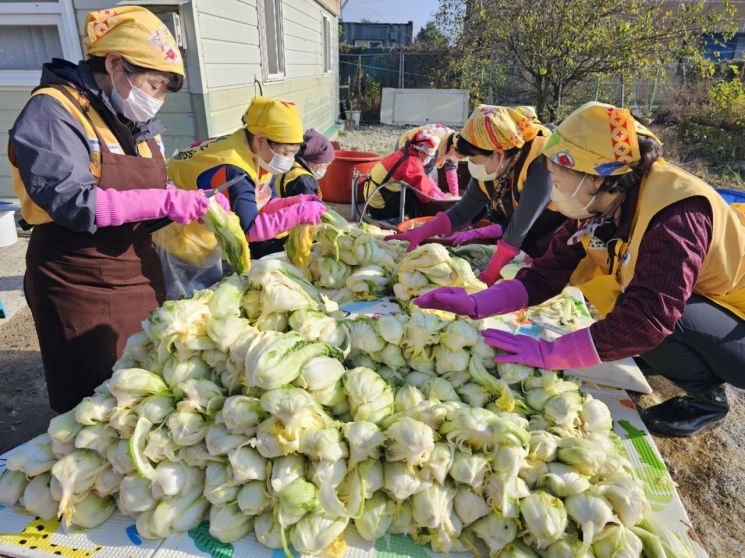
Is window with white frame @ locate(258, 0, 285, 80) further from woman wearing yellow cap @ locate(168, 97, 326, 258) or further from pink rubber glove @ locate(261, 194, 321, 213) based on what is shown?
woman wearing yellow cap @ locate(168, 97, 326, 258)

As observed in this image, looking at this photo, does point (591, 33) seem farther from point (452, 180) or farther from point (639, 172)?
point (639, 172)

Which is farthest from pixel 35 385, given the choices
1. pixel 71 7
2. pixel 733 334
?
pixel 733 334

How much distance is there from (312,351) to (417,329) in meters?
0.51

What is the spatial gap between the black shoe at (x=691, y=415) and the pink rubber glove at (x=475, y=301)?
3.92 feet

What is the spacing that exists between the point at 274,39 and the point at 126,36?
26.9 feet

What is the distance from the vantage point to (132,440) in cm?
186

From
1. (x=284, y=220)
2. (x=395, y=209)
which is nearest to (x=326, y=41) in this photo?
(x=395, y=209)

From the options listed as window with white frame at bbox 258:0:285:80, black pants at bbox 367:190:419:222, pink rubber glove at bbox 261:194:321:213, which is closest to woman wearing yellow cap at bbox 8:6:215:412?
pink rubber glove at bbox 261:194:321:213

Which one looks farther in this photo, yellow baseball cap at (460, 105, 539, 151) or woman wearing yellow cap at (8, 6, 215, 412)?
yellow baseball cap at (460, 105, 539, 151)

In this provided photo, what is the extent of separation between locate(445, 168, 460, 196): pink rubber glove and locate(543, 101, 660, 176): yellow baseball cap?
4766 millimetres

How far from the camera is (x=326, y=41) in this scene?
1515cm

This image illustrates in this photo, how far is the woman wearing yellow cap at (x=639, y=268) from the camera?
2.23m

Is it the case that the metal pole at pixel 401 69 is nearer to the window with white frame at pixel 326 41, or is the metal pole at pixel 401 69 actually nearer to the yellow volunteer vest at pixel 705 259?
the window with white frame at pixel 326 41

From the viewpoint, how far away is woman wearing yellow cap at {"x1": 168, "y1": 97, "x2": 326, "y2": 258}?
334 cm
